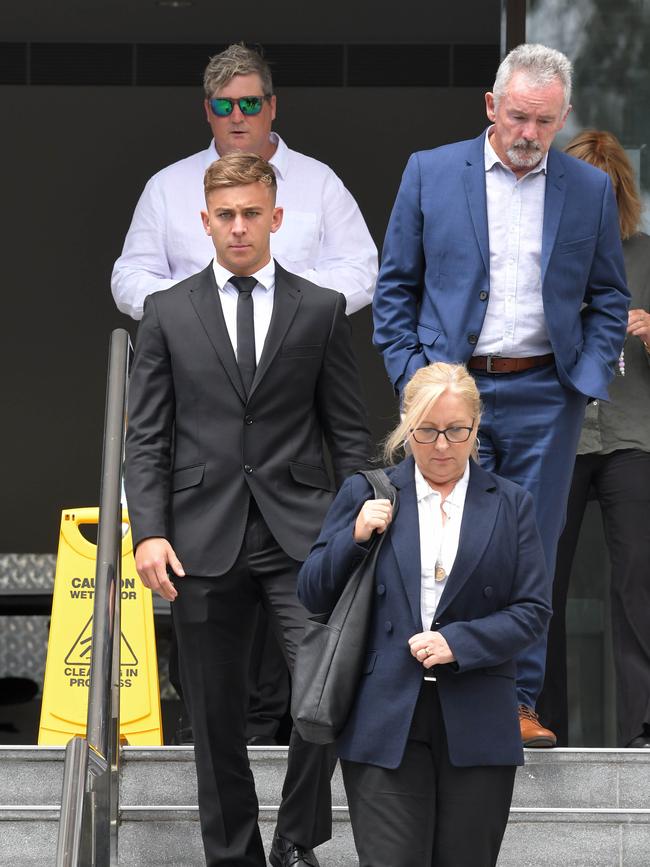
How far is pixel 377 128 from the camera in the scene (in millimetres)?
12164

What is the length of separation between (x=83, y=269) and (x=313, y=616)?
9.23 m

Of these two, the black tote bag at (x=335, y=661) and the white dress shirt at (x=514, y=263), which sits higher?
the white dress shirt at (x=514, y=263)

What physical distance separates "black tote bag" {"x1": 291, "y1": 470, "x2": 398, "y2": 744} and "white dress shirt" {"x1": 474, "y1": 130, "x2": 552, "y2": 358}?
4.43 ft

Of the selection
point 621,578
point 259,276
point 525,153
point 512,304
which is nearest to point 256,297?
point 259,276

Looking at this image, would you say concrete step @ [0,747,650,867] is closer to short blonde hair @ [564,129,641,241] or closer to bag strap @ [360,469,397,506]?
bag strap @ [360,469,397,506]

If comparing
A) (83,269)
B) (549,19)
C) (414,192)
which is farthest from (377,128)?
(414,192)

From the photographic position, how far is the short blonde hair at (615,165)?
17.5ft

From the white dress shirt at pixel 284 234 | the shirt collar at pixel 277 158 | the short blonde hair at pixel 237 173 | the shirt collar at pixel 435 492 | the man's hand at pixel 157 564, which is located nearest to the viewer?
the shirt collar at pixel 435 492

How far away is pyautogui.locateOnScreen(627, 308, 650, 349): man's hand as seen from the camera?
17.4 ft

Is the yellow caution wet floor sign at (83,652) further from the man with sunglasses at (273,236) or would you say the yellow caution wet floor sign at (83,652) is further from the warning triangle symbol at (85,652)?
the man with sunglasses at (273,236)

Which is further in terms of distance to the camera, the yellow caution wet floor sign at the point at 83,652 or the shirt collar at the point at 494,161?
the yellow caution wet floor sign at the point at 83,652

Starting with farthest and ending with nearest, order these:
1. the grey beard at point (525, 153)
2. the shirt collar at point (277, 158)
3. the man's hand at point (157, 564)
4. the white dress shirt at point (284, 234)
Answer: the shirt collar at point (277, 158) < the white dress shirt at point (284, 234) < the grey beard at point (525, 153) < the man's hand at point (157, 564)

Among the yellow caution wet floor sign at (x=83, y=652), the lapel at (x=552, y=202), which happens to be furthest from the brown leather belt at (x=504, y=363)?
the yellow caution wet floor sign at (x=83, y=652)

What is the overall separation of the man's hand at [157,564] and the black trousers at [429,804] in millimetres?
843
